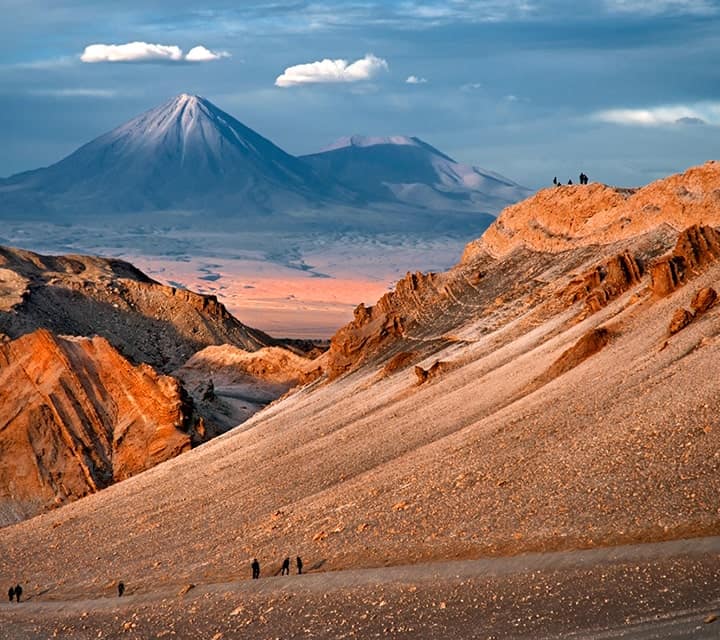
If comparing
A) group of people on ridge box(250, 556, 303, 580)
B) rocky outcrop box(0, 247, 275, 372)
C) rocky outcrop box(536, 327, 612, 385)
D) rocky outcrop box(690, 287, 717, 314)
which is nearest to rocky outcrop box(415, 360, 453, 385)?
rocky outcrop box(536, 327, 612, 385)

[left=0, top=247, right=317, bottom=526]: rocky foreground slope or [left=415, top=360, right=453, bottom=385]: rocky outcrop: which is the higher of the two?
[left=415, top=360, right=453, bottom=385]: rocky outcrop

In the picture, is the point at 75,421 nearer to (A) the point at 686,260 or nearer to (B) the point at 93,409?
(B) the point at 93,409

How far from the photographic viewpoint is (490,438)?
28.2 meters

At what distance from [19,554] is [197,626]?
1116 cm

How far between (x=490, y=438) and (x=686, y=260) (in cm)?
821

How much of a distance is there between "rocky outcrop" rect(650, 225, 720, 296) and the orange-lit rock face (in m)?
15.9

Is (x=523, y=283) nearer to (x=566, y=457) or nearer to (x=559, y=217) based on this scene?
(x=559, y=217)

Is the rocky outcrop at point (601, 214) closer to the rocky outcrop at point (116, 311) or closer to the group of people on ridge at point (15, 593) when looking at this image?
the group of people on ridge at point (15, 593)

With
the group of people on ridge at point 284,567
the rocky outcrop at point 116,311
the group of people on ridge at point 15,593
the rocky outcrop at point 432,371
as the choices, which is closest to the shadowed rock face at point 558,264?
the rocky outcrop at point 432,371

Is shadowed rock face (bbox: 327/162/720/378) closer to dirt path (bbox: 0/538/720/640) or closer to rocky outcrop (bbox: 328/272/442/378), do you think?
rocky outcrop (bbox: 328/272/442/378)

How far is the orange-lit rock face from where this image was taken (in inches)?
1735

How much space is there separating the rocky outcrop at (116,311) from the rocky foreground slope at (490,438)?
76.7ft

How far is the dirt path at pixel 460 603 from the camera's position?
18.1m

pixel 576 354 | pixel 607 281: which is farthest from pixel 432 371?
pixel 576 354
